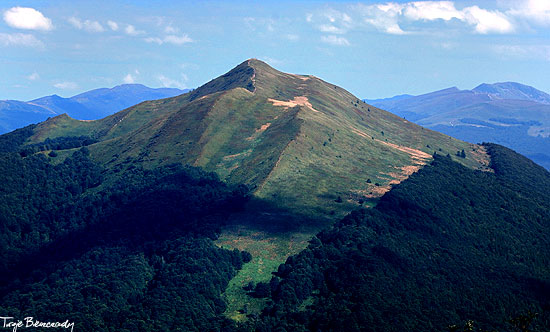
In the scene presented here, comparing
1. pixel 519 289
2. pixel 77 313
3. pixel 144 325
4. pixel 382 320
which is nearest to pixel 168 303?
pixel 144 325

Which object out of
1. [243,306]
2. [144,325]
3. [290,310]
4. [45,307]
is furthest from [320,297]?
[45,307]

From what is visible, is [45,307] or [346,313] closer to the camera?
[346,313]

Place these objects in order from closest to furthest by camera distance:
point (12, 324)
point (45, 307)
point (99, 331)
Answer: point (99, 331)
point (12, 324)
point (45, 307)

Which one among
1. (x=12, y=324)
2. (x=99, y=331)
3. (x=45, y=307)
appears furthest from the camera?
(x=45, y=307)

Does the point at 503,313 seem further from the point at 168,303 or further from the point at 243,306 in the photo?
the point at 168,303

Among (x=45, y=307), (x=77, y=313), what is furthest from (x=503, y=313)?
(x=45, y=307)

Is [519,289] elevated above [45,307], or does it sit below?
above

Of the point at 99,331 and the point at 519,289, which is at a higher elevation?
the point at 519,289

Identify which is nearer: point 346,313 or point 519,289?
point 346,313

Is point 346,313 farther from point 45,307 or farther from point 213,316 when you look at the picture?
point 45,307
